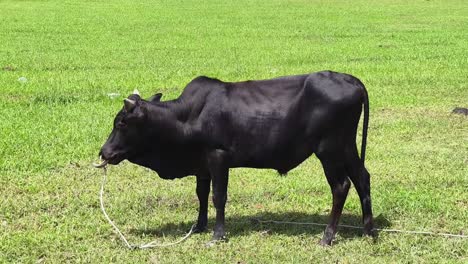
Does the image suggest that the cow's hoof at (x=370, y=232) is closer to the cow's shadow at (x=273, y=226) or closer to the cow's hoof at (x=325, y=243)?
the cow's shadow at (x=273, y=226)

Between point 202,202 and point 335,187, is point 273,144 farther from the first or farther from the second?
point 202,202

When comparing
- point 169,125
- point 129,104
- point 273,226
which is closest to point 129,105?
point 129,104

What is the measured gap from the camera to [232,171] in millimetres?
9492

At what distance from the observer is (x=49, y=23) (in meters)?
30.4

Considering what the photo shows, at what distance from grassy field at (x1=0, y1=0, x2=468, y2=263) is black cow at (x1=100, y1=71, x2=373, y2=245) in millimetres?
747

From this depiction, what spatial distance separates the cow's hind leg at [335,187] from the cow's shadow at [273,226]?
38 cm

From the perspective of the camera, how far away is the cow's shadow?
7195 millimetres

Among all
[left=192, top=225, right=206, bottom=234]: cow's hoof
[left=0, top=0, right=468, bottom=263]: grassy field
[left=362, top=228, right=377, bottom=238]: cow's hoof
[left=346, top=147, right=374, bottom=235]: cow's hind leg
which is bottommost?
[left=0, top=0, right=468, bottom=263]: grassy field

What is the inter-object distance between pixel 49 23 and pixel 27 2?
38.3ft

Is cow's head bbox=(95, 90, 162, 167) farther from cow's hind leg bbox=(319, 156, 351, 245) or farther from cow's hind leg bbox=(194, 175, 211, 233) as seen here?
cow's hind leg bbox=(319, 156, 351, 245)

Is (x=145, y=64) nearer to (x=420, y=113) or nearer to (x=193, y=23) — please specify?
(x=420, y=113)

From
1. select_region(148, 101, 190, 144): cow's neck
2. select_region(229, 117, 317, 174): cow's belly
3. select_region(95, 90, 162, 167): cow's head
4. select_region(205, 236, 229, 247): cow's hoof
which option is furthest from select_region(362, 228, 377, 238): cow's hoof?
select_region(95, 90, 162, 167): cow's head

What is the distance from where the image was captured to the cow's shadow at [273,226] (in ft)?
23.6

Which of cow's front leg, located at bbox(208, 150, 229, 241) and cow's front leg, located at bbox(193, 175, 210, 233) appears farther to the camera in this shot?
cow's front leg, located at bbox(193, 175, 210, 233)
